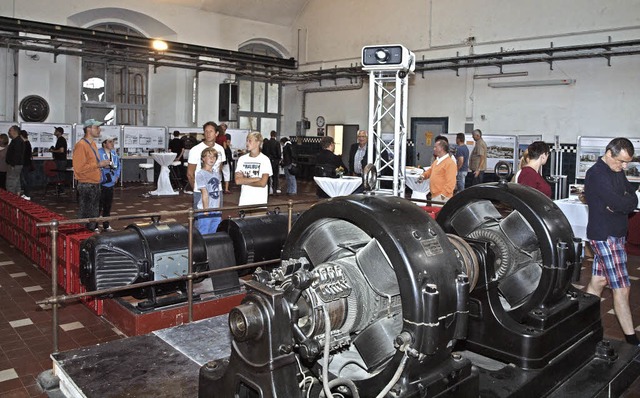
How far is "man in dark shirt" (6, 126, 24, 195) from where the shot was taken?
29.6 feet

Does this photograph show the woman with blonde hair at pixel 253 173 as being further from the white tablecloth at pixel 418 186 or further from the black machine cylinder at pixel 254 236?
the white tablecloth at pixel 418 186

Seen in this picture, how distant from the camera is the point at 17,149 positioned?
355 inches

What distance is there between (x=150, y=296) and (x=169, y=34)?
12.5 m

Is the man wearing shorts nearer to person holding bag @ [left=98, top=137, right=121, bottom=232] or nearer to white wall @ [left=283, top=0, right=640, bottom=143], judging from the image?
person holding bag @ [left=98, top=137, right=121, bottom=232]

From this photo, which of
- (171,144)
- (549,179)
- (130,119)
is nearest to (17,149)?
(171,144)

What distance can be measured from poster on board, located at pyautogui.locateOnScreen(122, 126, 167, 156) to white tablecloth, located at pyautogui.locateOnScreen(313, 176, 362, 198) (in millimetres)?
6679

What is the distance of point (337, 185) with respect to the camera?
8.54m

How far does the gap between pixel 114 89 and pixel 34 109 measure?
8.12 feet

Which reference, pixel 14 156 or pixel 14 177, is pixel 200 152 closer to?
pixel 14 156

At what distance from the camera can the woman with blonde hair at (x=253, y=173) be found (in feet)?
16.4

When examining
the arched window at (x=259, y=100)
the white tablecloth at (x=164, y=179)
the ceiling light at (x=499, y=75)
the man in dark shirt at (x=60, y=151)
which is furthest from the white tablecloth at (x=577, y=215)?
the arched window at (x=259, y=100)

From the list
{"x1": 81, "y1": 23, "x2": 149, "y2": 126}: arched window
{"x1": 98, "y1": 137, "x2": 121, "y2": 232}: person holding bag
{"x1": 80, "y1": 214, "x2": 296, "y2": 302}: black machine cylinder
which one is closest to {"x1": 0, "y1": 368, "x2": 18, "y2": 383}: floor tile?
{"x1": 80, "y1": 214, "x2": 296, "y2": 302}: black machine cylinder

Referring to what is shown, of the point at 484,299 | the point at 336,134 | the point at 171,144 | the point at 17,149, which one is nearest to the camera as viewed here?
the point at 484,299

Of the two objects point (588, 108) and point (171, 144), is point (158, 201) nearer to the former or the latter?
point (171, 144)
